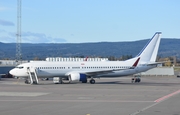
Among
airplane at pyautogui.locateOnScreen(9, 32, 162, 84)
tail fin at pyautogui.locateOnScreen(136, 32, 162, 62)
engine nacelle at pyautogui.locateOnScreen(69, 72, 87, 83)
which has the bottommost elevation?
engine nacelle at pyautogui.locateOnScreen(69, 72, 87, 83)

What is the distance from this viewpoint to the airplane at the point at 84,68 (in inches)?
2277

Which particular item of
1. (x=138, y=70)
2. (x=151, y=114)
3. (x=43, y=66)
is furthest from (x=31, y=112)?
(x=138, y=70)

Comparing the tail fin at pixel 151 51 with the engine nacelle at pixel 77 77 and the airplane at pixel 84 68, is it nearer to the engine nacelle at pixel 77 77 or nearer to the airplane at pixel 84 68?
the airplane at pixel 84 68

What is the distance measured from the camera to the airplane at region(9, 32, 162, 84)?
57.8 meters

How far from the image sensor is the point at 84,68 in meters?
60.7

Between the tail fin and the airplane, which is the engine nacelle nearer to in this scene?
the airplane

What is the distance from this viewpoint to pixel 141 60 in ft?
207

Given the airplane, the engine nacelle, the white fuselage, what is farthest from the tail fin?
the engine nacelle

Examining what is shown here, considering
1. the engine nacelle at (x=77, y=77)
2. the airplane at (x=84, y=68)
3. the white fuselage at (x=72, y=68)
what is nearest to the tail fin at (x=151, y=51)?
the airplane at (x=84, y=68)

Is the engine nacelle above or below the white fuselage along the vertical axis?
below

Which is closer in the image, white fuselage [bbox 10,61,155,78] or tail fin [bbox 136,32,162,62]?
white fuselage [bbox 10,61,155,78]

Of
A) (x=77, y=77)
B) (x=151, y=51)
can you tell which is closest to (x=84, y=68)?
(x=77, y=77)

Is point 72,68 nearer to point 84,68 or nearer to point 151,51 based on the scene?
point 84,68

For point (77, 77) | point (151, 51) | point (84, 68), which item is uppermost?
point (151, 51)
